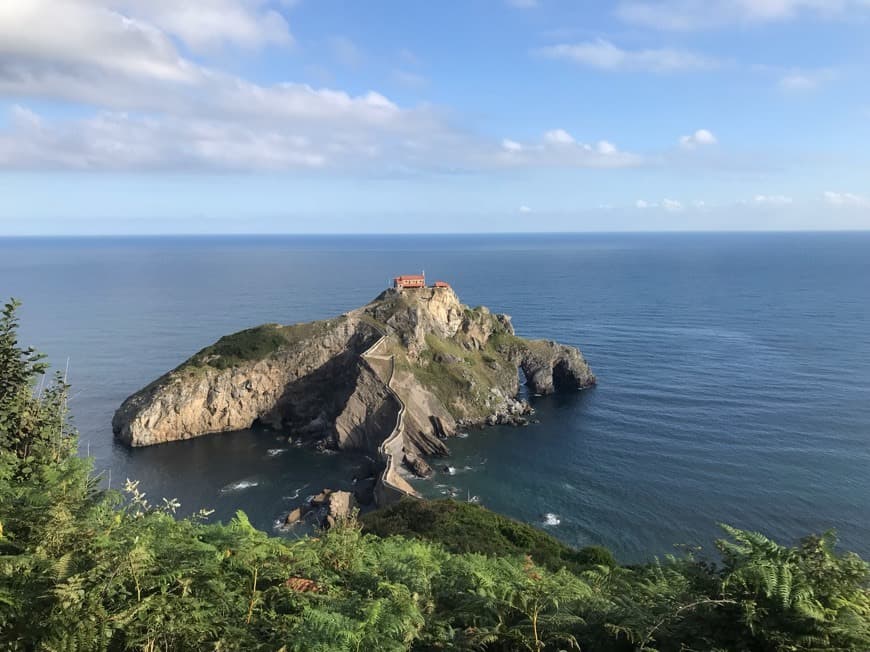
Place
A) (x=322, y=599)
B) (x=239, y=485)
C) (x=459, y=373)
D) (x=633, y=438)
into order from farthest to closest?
(x=459, y=373) < (x=633, y=438) < (x=239, y=485) < (x=322, y=599)

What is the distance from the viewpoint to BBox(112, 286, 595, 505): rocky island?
70.1 meters

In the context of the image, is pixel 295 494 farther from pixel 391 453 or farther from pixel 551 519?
pixel 551 519

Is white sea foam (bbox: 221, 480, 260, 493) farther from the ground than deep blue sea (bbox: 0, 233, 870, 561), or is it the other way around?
deep blue sea (bbox: 0, 233, 870, 561)

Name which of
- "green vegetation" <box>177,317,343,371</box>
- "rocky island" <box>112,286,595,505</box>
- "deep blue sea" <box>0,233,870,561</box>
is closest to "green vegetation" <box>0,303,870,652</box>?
"deep blue sea" <box>0,233,870,561</box>

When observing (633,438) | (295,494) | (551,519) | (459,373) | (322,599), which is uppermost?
(322,599)

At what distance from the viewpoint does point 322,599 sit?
9.52m

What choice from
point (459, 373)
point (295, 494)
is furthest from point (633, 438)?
point (295, 494)

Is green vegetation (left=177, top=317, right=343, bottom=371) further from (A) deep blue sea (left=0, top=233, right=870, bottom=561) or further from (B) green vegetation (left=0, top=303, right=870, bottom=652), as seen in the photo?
(B) green vegetation (left=0, top=303, right=870, bottom=652)

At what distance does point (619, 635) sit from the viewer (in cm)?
895

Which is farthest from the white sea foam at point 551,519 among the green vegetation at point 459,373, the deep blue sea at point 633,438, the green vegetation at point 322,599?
the green vegetation at point 322,599

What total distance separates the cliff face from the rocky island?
166 millimetres

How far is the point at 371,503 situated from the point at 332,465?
1208cm

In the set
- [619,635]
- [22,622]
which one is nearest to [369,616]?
[619,635]

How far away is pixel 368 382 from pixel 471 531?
36836mm
